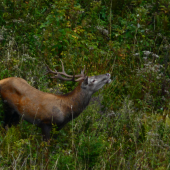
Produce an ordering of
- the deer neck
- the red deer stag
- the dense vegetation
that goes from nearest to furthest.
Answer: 1. the dense vegetation
2. the red deer stag
3. the deer neck

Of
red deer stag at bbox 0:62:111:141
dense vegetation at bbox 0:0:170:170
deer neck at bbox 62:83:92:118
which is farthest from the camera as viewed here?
deer neck at bbox 62:83:92:118

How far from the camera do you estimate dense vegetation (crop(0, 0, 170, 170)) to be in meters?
4.85

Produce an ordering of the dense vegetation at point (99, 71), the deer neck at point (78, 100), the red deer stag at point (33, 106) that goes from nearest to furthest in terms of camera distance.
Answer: the dense vegetation at point (99, 71), the red deer stag at point (33, 106), the deer neck at point (78, 100)

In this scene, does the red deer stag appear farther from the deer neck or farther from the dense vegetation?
the dense vegetation

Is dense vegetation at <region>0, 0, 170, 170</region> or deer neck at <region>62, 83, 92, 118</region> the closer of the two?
dense vegetation at <region>0, 0, 170, 170</region>

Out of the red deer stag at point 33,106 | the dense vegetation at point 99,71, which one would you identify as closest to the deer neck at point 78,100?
the red deer stag at point 33,106

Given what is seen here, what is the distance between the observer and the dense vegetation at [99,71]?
485cm

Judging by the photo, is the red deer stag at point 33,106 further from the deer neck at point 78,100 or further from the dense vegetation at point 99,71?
the dense vegetation at point 99,71

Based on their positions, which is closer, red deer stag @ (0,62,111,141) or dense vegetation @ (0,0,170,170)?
dense vegetation @ (0,0,170,170)

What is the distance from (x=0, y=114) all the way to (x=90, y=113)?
1506 mm

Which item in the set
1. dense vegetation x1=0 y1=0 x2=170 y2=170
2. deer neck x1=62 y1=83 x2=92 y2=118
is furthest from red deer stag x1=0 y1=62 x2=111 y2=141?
dense vegetation x1=0 y1=0 x2=170 y2=170

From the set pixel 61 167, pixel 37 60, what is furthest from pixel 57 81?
pixel 61 167

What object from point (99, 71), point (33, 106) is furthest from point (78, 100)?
point (99, 71)

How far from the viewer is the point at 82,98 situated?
5977 mm
